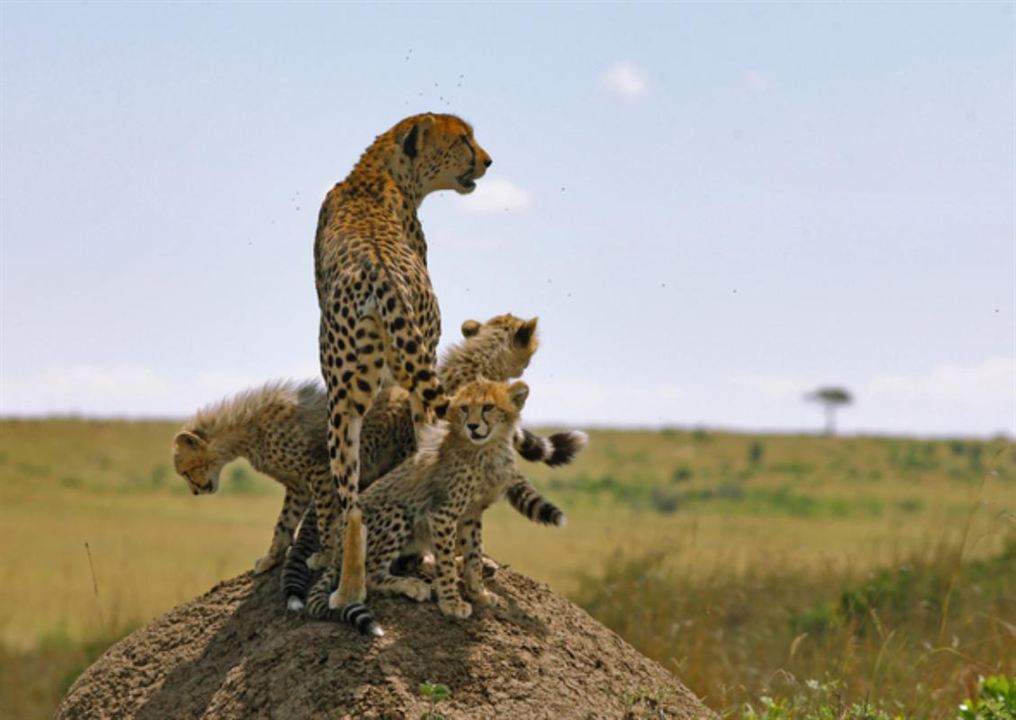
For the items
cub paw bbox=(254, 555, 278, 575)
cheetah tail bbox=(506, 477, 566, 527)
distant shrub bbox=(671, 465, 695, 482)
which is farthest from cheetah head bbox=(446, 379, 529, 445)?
distant shrub bbox=(671, 465, 695, 482)

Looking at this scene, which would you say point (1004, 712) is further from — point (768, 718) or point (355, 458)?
point (355, 458)

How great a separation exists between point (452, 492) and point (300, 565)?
0.74 meters

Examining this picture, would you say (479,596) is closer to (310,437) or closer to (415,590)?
(415,590)

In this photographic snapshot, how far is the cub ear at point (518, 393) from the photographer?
445cm

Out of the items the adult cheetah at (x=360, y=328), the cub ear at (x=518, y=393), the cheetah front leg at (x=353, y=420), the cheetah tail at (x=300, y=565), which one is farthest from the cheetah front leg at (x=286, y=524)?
the cub ear at (x=518, y=393)

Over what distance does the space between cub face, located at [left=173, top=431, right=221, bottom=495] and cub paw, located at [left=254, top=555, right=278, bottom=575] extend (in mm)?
358

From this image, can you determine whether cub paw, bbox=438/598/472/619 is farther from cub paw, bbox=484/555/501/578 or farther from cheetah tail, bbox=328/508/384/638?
cub paw, bbox=484/555/501/578

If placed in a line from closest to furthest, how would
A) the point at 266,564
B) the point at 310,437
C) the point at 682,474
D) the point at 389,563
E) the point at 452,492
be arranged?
the point at 452,492
the point at 389,563
the point at 310,437
the point at 266,564
the point at 682,474

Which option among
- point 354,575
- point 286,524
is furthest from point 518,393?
point 286,524

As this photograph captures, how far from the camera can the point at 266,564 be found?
4988mm

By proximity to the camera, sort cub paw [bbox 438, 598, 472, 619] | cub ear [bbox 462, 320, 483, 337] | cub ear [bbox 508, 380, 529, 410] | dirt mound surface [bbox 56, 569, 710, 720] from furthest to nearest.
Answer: cub ear [bbox 462, 320, 483, 337], cub ear [bbox 508, 380, 529, 410], cub paw [bbox 438, 598, 472, 619], dirt mound surface [bbox 56, 569, 710, 720]

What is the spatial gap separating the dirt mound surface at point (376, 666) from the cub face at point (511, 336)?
823mm

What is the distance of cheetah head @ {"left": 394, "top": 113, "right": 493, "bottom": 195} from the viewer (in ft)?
17.4

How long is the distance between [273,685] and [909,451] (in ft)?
116
